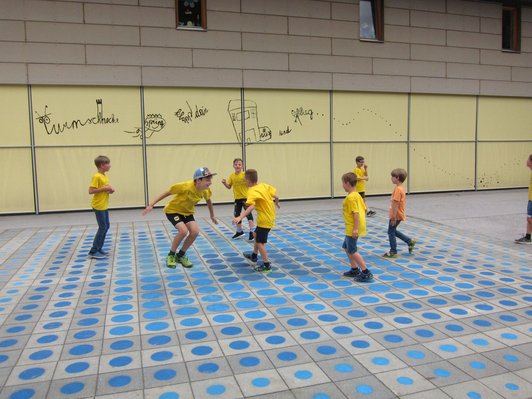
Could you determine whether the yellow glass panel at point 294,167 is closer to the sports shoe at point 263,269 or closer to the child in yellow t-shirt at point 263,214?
the child in yellow t-shirt at point 263,214

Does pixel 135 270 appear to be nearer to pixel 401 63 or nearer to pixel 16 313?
pixel 16 313

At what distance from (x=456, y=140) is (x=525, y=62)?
12.5ft

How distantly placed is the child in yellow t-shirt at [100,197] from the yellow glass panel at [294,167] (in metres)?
6.75

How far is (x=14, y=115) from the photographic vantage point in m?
12.2

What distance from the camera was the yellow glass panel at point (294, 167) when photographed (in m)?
14.1

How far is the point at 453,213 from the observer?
11766 millimetres

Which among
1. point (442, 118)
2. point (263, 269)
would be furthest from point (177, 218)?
point (442, 118)

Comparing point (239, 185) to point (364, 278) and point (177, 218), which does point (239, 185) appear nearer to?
point (177, 218)

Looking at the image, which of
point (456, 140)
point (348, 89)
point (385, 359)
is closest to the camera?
point (385, 359)

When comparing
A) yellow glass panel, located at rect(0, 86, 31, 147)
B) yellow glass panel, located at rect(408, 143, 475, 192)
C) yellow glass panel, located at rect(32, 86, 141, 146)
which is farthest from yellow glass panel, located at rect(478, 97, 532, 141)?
yellow glass panel, located at rect(0, 86, 31, 147)

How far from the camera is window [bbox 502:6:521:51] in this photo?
16.6 meters

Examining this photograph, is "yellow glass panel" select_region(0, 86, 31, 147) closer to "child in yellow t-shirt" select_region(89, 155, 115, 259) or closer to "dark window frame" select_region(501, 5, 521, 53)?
"child in yellow t-shirt" select_region(89, 155, 115, 259)

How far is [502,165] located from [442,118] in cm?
307

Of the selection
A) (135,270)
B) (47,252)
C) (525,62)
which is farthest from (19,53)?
(525,62)
